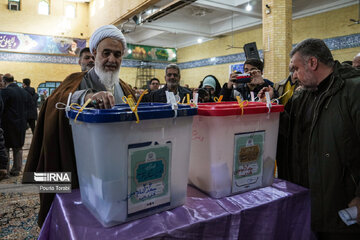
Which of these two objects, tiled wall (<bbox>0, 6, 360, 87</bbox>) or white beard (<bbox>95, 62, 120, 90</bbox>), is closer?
white beard (<bbox>95, 62, 120, 90</bbox>)

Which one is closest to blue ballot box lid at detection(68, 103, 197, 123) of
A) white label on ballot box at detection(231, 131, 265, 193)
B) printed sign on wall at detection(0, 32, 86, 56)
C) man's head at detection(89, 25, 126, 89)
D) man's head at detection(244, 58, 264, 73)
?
white label on ballot box at detection(231, 131, 265, 193)

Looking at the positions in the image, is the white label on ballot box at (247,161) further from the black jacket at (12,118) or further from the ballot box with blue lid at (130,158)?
the black jacket at (12,118)

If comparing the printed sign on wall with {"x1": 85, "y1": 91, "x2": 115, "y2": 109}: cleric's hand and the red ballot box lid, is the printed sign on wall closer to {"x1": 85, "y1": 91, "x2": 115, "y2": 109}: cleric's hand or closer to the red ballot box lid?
{"x1": 85, "y1": 91, "x2": 115, "y2": 109}: cleric's hand

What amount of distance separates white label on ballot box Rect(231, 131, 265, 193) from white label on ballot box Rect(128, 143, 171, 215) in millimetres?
334

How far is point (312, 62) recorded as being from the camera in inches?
57.1

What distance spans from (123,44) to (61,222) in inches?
46.3

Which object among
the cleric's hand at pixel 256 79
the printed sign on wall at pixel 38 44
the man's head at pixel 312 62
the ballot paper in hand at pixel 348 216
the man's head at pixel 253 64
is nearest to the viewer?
the ballot paper in hand at pixel 348 216

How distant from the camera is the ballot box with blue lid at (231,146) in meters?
1.05

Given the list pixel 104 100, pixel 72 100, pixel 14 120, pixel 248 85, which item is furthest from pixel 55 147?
pixel 14 120

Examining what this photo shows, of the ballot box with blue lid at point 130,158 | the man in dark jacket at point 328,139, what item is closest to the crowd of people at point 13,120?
the ballot box with blue lid at point 130,158

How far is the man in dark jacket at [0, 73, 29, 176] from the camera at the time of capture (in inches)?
170

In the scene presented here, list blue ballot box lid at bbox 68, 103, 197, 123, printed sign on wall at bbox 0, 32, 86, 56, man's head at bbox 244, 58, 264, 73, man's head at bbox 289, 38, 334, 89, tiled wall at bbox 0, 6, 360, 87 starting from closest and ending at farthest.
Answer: blue ballot box lid at bbox 68, 103, 197, 123, man's head at bbox 289, 38, 334, 89, man's head at bbox 244, 58, 264, 73, tiled wall at bbox 0, 6, 360, 87, printed sign on wall at bbox 0, 32, 86, 56

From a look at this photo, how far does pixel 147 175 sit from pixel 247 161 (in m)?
0.48

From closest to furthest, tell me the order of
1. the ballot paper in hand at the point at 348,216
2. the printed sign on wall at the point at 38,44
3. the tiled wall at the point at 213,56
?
1. the ballot paper in hand at the point at 348,216
2. the tiled wall at the point at 213,56
3. the printed sign on wall at the point at 38,44
